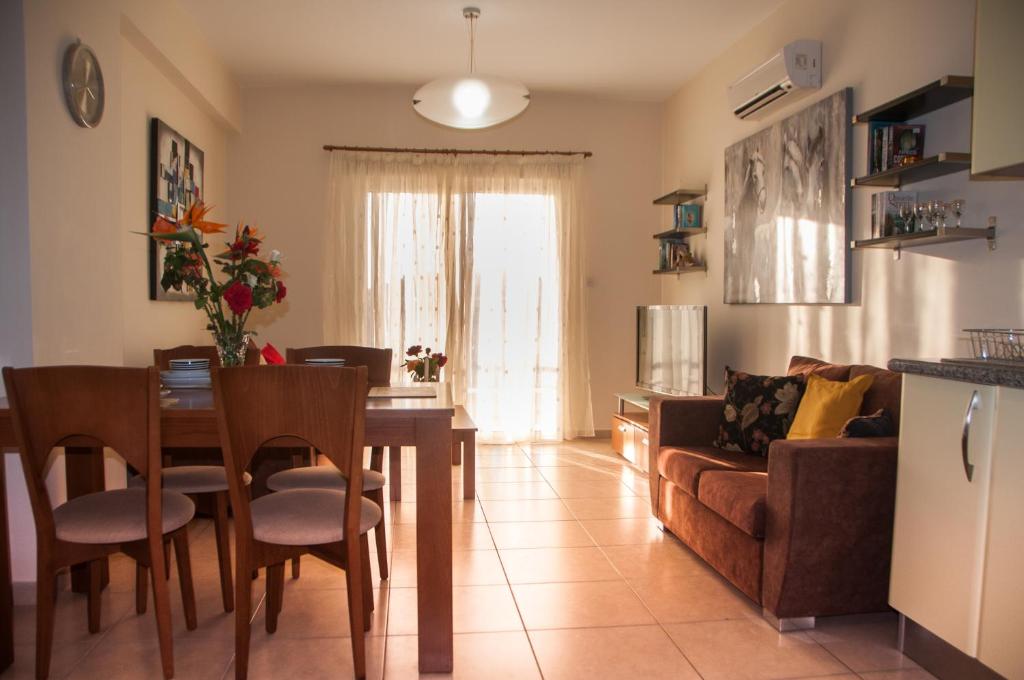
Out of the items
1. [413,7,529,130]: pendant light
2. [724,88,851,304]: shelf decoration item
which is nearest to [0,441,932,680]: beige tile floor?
[724,88,851,304]: shelf decoration item

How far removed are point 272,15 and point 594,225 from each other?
114 inches

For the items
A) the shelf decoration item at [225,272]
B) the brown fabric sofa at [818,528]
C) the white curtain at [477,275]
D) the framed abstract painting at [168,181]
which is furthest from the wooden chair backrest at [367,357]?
the brown fabric sofa at [818,528]

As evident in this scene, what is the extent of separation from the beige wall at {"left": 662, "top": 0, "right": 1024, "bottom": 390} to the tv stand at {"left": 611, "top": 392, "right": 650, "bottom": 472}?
2.08 feet

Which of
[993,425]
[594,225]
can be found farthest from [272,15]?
[993,425]

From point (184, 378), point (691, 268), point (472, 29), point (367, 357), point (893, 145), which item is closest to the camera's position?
point (184, 378)

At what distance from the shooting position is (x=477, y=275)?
5.89 meters

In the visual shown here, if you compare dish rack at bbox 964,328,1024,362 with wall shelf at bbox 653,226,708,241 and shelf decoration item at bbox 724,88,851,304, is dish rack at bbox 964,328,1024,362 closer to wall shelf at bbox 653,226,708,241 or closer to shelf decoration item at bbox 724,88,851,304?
shelf decoration item at bbox 724,88,851,304

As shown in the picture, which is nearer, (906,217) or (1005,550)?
(1005,550)

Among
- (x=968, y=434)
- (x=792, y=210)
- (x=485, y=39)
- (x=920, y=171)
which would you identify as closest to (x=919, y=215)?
(x=920, y=171)

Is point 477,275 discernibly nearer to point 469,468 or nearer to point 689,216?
point 689,216

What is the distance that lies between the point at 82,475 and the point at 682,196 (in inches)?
167

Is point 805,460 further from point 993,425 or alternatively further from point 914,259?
point 914,259

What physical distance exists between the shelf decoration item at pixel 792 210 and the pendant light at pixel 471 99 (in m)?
1.52

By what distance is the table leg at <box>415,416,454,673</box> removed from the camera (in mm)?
2180
